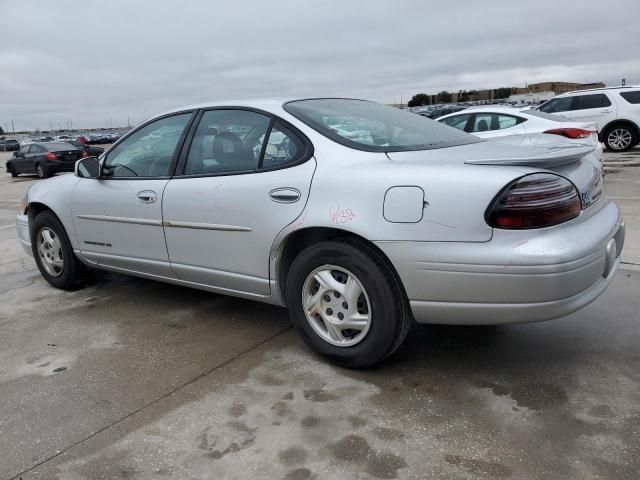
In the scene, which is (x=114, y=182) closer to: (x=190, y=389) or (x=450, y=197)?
(x=190, y=389)

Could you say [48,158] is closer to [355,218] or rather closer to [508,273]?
[355,218]

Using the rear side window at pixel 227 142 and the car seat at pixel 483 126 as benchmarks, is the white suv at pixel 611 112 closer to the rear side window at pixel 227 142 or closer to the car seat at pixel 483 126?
the car seat at pixel 483 126

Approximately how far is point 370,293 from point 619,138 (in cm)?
1358

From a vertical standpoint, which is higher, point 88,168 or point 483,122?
point 483,122

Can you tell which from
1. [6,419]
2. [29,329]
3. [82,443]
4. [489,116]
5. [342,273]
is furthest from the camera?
[489,116]

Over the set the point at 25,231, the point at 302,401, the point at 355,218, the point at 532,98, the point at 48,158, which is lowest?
the point at 302,401

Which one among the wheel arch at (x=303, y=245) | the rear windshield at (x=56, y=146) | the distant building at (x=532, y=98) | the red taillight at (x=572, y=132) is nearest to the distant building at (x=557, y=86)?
the distant building at (x=532, y=98)

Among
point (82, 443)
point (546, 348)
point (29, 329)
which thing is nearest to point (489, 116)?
point (546, 348)

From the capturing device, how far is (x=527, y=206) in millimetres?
2482

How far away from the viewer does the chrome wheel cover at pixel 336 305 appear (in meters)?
2.89

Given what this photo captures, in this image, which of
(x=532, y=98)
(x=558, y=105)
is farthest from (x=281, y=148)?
(x=532, y=98)

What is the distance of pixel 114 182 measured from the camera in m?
4.09

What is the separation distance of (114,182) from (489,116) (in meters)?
7.16

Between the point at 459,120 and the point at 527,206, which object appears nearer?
the point at 527,206
